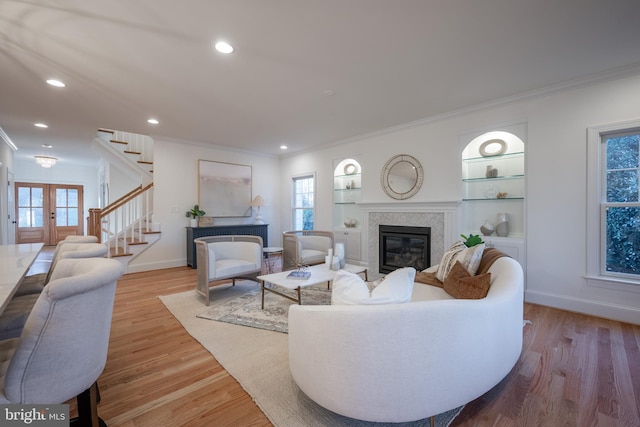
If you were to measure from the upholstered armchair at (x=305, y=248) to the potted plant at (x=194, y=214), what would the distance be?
210 centimetres

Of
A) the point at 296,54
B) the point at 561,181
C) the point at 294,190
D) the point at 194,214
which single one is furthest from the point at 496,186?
the point at 194,214

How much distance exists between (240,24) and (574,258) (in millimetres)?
4176

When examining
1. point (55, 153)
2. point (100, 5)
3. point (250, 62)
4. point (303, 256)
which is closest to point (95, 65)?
point (100, 5)

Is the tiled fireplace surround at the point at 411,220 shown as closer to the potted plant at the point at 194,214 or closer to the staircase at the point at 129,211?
the potted plant at the point at 194,214

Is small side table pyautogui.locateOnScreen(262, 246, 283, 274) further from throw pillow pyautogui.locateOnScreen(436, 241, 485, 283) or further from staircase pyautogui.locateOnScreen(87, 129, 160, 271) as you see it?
throw pillow pyautogui.locateOnScreen(436, 241, 485, 283)

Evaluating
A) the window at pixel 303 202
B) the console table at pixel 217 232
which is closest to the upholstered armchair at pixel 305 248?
the window at pixel 303 202

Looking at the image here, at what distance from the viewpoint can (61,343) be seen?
1.10 m

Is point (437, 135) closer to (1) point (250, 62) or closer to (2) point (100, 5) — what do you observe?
(1) point (250, 62)

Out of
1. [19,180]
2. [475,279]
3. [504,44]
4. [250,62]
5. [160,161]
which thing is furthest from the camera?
[19,180]

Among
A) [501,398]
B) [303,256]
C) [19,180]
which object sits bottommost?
[501,398]

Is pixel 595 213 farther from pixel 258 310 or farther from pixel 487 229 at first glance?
pixel 258 310

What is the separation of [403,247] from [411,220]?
0.50 m

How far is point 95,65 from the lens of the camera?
2.70 m

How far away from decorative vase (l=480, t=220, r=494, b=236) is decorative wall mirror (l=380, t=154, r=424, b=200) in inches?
43.8
